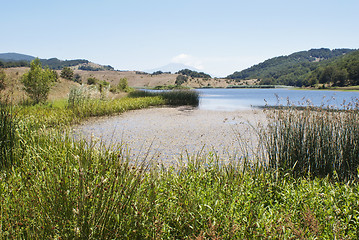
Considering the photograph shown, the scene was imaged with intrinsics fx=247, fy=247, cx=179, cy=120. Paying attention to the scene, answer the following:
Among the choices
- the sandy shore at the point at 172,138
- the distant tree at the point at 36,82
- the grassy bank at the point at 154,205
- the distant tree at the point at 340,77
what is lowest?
the sandy shore at the point at 172,138

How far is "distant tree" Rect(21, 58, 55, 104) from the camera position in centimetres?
1357

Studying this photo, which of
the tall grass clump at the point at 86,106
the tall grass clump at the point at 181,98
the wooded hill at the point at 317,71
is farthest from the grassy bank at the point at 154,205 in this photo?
the wooded hill at the point at 317,71

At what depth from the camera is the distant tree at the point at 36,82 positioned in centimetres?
1357

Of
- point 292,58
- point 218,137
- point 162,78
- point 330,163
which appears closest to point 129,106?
point 218,137

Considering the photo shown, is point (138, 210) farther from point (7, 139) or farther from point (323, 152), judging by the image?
point (323, 152)

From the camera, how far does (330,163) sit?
3.83m

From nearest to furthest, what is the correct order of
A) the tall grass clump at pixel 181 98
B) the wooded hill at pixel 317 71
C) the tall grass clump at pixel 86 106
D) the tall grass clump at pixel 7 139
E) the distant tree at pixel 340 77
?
the tall grass clump at pixel 7 139
the tall grass clump at pixel 86 106
the tall grass clump at pixel 181 98
the distant tree at pixel 340 77
the wooded hill at pixel 317 71

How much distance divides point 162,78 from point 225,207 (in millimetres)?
72971

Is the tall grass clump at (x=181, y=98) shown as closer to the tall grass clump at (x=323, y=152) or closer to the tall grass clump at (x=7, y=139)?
the tall grass clump at (x=323, y=152)

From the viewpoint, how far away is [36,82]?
13617 mm

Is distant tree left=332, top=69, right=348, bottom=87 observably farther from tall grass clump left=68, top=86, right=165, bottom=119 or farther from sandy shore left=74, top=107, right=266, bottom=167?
sandy shore left=74, top=107, right=266, bottom=167

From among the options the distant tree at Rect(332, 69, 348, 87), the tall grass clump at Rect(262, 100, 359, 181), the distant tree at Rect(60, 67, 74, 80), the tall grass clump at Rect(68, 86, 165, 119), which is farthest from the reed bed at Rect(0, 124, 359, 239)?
the distant tree at Rect(332, 69, 348, 87)

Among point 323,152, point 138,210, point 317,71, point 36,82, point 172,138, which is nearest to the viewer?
point 138,210

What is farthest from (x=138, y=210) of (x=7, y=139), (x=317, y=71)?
(x=317, y=71)
